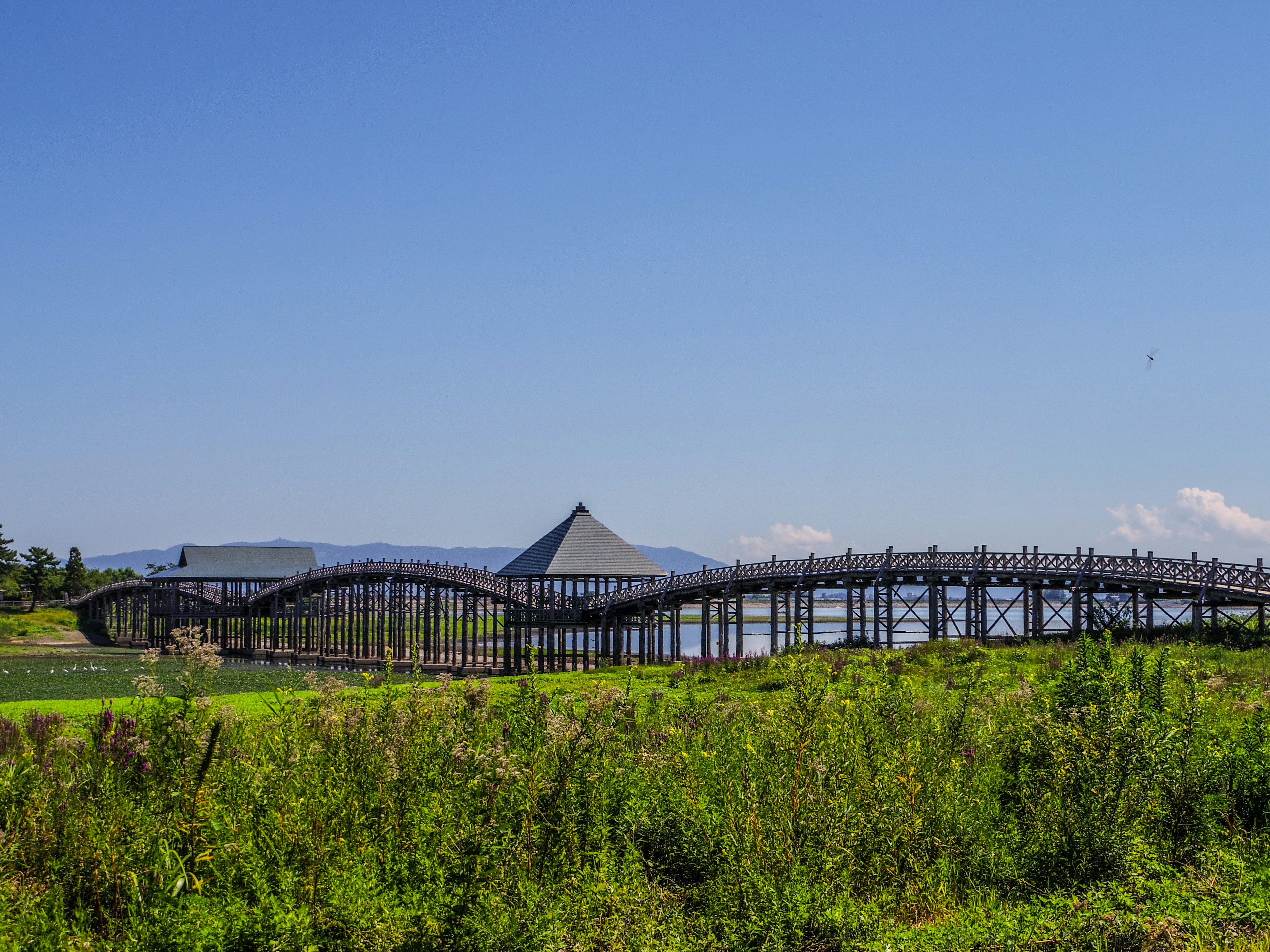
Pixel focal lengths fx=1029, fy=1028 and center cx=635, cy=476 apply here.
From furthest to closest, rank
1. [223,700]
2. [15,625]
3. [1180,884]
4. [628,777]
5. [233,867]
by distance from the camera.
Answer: [15,625], [223,700], [628,777], [1180,884], [233,867]

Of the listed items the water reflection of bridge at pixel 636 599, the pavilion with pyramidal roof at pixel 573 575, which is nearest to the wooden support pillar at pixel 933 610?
the water reflection of bridge at pixel 636 599

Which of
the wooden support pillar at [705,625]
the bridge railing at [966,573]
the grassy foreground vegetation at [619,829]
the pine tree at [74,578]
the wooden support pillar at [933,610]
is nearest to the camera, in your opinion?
the grassy foreground vegetation at [619,829]

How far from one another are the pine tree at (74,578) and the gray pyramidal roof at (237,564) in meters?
27.9

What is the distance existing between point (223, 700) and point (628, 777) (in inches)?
406

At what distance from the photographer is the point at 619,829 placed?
6809 millimetres

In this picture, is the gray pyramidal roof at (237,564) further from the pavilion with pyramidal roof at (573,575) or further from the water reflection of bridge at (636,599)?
the pavilion with pyramidal roof at (573,575)

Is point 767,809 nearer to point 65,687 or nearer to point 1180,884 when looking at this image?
point 1180,884

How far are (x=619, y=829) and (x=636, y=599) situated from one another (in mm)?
39321

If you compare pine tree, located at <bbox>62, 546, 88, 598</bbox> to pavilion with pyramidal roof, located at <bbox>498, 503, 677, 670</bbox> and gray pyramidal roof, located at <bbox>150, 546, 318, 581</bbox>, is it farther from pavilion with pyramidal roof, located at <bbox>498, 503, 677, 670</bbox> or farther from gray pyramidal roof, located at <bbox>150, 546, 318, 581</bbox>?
pavilion with pyramidal roof, located at <bbox>498, 503, 677, 670</bbox>

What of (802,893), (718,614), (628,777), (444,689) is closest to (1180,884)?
(802,893)

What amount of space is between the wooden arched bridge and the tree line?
21.4 meters

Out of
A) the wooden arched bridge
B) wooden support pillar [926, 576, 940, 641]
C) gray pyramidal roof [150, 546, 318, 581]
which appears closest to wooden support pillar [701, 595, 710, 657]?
the wooden arched bridge

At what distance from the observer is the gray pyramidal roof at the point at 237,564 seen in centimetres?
7538

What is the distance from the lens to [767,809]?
22.6 feet
